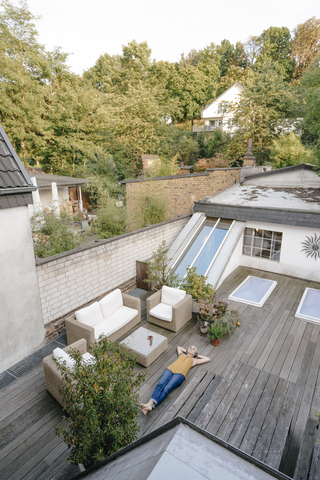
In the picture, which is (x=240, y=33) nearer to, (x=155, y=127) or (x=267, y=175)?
(x=155, y=127)

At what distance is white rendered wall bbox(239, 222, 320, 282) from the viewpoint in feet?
24.1

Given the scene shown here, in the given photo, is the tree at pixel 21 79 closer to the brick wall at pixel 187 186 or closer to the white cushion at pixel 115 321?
the brick wall at pixel 187 186

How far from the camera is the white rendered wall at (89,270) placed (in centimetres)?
509

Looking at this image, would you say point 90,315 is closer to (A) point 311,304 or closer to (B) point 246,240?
(A) point 311,304

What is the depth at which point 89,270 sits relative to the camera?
5918mm

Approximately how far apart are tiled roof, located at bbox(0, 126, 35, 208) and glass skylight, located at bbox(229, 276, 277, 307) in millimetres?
5138

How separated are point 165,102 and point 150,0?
40.7 ft

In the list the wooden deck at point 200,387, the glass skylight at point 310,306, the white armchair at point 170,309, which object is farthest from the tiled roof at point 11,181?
the glass skylight at point 310,306

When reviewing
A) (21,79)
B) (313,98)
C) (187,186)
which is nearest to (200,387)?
(313,98)

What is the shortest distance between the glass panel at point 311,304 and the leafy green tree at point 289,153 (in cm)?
983

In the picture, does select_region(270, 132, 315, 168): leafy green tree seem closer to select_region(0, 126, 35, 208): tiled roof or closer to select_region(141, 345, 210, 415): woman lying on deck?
select_region(141, 345, 210, 415): woman lying on deck

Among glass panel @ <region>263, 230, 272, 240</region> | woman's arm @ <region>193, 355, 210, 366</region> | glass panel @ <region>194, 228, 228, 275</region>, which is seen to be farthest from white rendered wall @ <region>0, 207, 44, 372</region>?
glass panel @ <region>263, 230, 272, 240</region>

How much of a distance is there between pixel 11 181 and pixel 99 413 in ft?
11.9

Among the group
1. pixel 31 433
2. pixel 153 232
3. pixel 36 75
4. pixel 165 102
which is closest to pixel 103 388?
pixel 31 433
